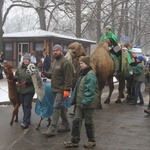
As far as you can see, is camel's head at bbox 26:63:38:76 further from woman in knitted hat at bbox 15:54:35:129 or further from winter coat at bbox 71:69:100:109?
winter coat at bbox 71:69:100:109

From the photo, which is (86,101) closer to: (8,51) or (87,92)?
(87,92)

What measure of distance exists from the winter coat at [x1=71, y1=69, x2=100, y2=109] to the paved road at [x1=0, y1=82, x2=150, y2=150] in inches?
35.7

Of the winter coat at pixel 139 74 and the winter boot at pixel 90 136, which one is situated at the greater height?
the winter coat at pixel 139 74

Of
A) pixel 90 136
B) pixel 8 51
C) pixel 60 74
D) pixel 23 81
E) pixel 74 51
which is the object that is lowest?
pixel 90 136

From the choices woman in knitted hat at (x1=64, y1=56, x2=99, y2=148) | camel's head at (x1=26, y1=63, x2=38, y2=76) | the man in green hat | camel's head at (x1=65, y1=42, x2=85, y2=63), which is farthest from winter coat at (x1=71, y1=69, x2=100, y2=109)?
the man in green hat

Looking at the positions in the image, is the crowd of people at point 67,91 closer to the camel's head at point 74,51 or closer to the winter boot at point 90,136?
the winter boot at point 90,136

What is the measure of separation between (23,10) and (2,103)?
2212cm

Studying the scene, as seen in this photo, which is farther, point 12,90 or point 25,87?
point 12,90

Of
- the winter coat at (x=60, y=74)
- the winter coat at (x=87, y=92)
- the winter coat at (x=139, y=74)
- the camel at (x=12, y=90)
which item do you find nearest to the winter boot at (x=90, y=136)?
the winter coat at (x=87, y=92)

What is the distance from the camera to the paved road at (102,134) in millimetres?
6152

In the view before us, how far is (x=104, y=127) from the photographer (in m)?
7.66

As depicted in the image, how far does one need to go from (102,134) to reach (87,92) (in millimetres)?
1697

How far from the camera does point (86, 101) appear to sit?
5.67m

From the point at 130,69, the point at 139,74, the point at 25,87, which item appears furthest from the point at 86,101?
the point at 130,69
